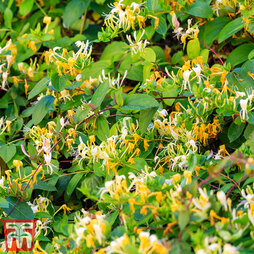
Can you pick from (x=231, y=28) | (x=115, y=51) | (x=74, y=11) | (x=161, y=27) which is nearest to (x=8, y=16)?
(x=74, y=11)

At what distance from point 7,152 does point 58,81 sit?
296 mm

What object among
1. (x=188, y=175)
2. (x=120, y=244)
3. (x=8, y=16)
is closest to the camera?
(x=120, y=244)

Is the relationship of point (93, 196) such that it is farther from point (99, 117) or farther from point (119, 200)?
point (99, 117)

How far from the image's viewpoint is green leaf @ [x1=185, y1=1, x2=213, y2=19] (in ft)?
4.60

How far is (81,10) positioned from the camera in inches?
68.2

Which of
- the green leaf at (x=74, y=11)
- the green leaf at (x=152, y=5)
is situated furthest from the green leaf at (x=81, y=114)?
the green leaf at (x=74, y=11)

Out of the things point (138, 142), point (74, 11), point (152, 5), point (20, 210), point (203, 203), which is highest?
point (152, 5)

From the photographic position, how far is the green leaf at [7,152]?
4.44 ft

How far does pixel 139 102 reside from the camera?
1134 mm

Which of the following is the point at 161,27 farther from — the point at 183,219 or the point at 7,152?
the point at 183,219

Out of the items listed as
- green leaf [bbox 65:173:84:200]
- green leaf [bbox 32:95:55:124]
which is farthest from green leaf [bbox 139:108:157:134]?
green leaf [bbox 32:95:55:124]

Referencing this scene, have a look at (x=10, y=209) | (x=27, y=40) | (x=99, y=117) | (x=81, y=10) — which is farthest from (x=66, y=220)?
(x=81, y=10)

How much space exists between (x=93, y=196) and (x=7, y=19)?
3.74ft

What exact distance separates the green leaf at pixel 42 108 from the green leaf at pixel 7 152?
118mm
